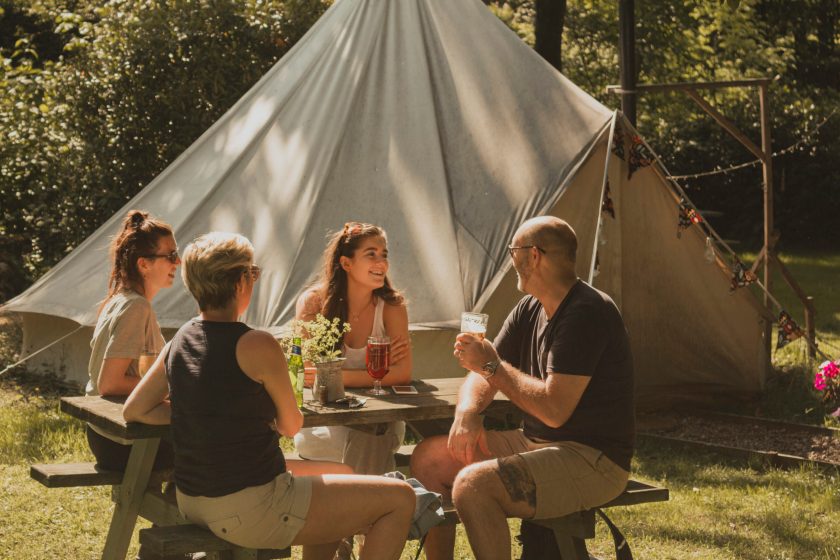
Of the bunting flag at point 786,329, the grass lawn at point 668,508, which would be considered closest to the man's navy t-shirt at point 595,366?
the grass lawn at point 668,508

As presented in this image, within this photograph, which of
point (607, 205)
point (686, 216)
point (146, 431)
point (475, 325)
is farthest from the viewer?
point (686, 216)

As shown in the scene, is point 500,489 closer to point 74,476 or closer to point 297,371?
point 297,371

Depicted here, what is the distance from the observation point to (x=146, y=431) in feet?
13.0

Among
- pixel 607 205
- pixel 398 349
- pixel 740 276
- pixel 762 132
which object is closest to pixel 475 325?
pixel 398 349

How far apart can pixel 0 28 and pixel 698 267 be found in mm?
14510

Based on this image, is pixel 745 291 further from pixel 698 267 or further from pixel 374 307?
pixel 374 307

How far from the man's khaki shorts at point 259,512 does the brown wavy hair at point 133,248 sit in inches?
46.0

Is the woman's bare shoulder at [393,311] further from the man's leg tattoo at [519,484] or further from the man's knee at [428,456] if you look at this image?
the man's leg tattoo at [519,484]

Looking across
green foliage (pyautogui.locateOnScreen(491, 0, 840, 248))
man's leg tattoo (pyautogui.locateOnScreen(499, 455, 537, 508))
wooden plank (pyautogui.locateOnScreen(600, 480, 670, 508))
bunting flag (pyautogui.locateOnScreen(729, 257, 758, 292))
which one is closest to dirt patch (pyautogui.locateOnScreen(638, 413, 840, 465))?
bunting flag (pyautogui.locateOnScreen(729, 257, 758, 292))

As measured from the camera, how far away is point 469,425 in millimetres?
4348

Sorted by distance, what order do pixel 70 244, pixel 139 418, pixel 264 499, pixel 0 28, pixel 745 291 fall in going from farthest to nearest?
pixel 0 28, pixel 70 244, pixel 745 291, pixel 139 418, pixel 264 499

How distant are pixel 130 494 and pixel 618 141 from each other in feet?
14.0

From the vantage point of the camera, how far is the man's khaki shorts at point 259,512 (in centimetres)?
359

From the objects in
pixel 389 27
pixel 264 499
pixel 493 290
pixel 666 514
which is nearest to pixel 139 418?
pixel 264 499
